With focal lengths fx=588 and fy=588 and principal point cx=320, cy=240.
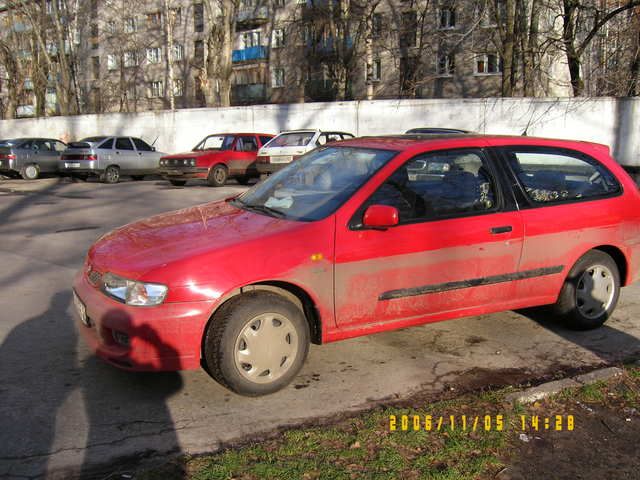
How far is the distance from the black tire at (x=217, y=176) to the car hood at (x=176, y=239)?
1334 centimetres

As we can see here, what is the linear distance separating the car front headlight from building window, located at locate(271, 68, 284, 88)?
45357 millimetres

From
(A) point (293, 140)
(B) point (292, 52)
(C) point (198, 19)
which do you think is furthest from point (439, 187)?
(C) point (198, 19)

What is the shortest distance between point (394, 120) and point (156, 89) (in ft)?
119

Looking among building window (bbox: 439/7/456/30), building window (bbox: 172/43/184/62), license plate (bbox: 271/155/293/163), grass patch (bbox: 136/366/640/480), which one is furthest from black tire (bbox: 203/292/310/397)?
building window (bbox: 172/43/184/62)

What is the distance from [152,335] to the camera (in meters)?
3.45

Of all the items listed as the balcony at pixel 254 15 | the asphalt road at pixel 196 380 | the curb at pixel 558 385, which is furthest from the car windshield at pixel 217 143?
the balcony at pixel 254 15

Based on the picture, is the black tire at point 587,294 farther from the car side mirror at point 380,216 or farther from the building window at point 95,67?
the building window at point 95,67

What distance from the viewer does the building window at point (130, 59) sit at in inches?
1901

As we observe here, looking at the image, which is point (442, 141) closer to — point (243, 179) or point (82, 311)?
point (82, 311)

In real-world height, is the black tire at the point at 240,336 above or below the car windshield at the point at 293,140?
below

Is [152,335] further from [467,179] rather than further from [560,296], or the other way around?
[560,296]

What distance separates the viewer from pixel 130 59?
50.7 meters

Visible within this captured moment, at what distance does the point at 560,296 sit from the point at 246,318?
274 cm

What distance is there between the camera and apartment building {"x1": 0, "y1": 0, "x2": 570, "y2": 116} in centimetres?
3556
